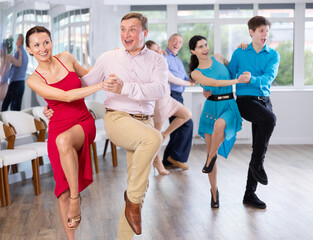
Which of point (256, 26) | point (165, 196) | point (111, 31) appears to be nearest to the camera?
point (256, 26)

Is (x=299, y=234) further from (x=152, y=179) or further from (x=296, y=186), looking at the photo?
(x=152, y=179)

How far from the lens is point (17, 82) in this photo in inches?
258

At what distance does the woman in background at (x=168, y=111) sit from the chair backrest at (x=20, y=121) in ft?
5.34

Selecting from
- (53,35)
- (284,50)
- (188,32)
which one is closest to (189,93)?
(188,32)

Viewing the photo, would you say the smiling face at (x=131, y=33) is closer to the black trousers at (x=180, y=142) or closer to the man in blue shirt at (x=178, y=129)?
the man in blue shirt at (x=178, y=129)

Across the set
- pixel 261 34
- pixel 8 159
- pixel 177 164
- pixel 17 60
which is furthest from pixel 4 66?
pixel 261 34

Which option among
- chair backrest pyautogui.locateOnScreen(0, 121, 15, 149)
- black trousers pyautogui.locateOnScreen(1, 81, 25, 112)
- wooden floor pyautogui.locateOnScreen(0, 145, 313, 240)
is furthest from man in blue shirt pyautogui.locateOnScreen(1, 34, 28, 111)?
wooden floor pyautogui.locateOnScreen(0, 145, 313, 240)

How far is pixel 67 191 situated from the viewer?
12.4ft

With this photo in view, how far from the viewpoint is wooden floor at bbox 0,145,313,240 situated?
13.7ft

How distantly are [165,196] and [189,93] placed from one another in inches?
152

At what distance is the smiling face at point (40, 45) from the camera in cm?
357

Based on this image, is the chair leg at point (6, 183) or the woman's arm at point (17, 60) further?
the woman's arm at point (17, 60)

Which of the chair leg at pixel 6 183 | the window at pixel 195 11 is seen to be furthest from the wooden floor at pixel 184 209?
the window at pixel 195 11

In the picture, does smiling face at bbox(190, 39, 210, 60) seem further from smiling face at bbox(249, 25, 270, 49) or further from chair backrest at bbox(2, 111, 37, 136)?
chair backrest at bbox(2, 111, 37, 136)
